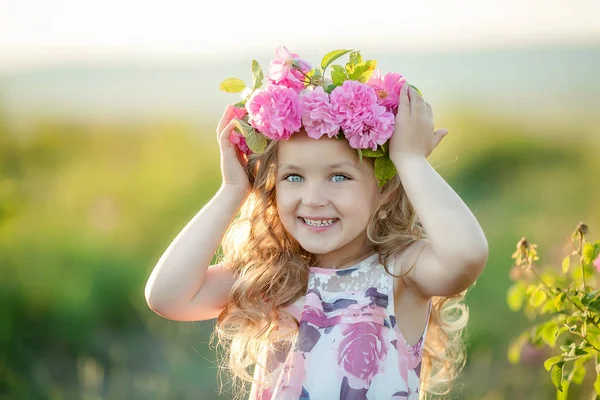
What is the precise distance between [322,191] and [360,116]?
0.22m

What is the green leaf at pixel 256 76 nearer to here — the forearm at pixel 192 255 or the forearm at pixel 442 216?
the forearm at pixel 192 255

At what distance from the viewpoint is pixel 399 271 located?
2396 millimetres

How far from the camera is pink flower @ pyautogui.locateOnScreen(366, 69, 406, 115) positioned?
2373 mm

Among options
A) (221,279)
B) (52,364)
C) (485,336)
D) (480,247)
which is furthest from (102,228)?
(480,247)

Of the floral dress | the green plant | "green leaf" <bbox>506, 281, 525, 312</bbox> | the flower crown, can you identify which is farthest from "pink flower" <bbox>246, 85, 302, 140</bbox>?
"green leaf" <bbox>506, 281, 525, 312</bbox>

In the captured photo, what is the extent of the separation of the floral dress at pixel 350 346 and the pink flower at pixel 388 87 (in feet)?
1.40

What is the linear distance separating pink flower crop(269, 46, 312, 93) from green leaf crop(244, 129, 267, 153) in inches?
5.7

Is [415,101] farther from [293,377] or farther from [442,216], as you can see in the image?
[293,377]

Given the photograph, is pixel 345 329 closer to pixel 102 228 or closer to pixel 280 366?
pixel 280 366

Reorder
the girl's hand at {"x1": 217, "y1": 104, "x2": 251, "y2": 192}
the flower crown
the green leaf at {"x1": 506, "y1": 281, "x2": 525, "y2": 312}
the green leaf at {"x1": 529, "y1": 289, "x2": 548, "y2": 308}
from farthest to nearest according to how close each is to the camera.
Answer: the green leaf at {"x1": 506, "y1": 281, "x2": 525, "y2": 312}, the green leaf at {"x1": 529, "y1": 289, "x2": 548, "y2": 308}, the girl's hand at {"x1": 217, "y1": 104, "x2": 251, "y2": 192}, the flower crown

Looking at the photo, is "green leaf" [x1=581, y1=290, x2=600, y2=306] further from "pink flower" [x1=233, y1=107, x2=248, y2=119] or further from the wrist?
"pink flower" [x1=233, y1=107, x2=248, y2=119]

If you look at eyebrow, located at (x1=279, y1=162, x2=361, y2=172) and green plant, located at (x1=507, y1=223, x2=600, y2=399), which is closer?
eyebrow, located at (x1=279, y1=162, x2=361, y2=172)

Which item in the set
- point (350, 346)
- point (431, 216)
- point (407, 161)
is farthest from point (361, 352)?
point (407, 161)

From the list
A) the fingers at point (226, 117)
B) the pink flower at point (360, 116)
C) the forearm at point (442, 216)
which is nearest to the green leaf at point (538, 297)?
the forearm at point (442, 216)
